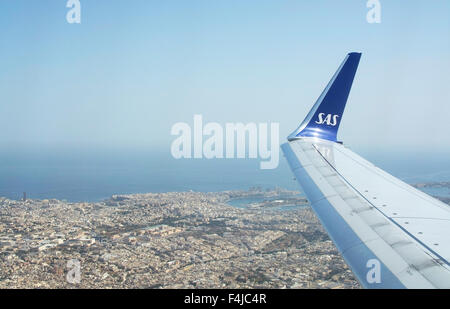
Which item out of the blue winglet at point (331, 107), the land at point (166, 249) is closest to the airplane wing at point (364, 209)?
the blue winglet at point (331, 107)

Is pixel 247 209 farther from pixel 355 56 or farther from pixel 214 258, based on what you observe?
pixel 355 56

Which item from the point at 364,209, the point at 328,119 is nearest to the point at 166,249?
the point at 328,119

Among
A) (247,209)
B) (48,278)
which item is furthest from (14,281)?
(247,209)

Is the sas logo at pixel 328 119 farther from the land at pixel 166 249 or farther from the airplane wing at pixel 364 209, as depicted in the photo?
the land at pixel 166 249

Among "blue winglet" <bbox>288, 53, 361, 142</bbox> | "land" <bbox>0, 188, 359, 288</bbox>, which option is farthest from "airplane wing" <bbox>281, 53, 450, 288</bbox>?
"land" <bbox>0, 188, 359, 288</bbox>

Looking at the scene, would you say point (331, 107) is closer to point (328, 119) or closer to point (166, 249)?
point (328, 119)

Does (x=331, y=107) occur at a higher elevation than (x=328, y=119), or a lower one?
higher

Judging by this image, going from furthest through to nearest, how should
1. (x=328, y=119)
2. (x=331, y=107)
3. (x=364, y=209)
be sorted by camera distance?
1. (x=328, y=119)
2. (x=331, y=107)
3. (x=364, y=209)
